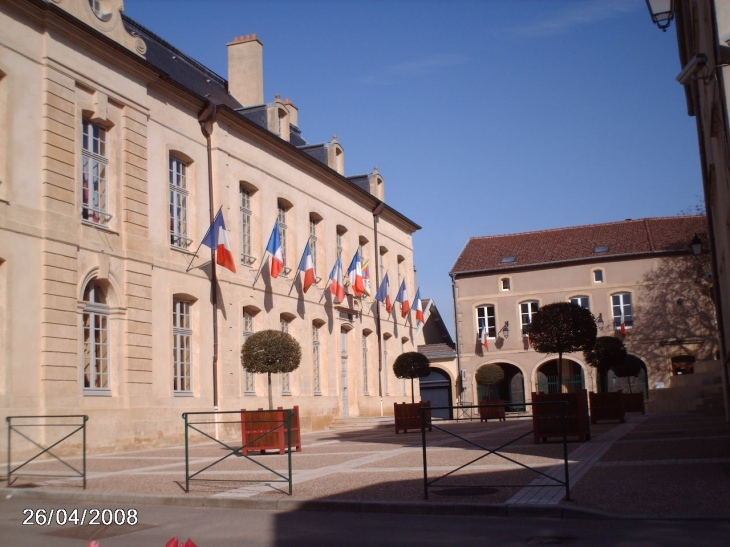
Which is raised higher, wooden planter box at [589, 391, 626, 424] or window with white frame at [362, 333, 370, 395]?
window with white frame at [362, 333, 370, 395]

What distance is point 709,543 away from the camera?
5.74 metres

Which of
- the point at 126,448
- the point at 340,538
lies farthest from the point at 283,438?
the point at 340,538

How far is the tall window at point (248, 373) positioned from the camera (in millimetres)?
22031

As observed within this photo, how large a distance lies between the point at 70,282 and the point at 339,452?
6.06 m

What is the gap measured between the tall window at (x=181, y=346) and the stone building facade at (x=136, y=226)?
59mm

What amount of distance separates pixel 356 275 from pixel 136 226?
1086 centimetres

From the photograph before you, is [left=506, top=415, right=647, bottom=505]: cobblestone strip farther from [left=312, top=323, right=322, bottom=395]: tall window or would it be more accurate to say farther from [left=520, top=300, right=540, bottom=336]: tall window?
[left=520, top=300, right=540, bottom=336]: tall window

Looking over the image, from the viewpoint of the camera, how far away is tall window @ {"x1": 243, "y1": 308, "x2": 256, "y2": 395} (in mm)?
22031

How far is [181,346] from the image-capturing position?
19500mm

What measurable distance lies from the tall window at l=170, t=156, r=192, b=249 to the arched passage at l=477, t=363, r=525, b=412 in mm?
25010

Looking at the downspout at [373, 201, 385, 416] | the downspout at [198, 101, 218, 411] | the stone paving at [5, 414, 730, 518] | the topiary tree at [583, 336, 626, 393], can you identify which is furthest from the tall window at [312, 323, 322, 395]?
the stone paving at [5, 414, 730, 518]

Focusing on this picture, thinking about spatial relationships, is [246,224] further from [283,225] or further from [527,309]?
[527,309]

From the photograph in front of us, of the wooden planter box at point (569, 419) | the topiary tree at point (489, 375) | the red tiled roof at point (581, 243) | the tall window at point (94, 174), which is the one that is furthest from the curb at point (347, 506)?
the red tiled roof at point (581, 243)

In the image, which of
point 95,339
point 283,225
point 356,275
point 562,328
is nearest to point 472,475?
point 562,328
